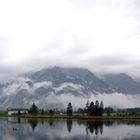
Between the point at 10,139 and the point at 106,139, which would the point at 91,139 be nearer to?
the point at 106,139

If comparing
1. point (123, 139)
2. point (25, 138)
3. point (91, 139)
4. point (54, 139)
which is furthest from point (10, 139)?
point (123, 139)

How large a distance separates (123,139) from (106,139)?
203 inches

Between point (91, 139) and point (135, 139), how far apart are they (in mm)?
12917

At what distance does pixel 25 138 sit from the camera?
111 metres

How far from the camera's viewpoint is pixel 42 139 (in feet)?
355

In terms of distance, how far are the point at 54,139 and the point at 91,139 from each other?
1102 centimetres

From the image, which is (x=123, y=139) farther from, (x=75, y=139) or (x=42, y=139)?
(x=42, y=139)

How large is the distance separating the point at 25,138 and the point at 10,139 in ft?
15.0

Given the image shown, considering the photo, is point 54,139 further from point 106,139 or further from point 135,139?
point 135,139

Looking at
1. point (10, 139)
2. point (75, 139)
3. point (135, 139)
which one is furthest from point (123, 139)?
point (10, 139)

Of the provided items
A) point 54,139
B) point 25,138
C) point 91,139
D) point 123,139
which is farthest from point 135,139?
point 25,138

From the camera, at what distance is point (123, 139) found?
351 feet

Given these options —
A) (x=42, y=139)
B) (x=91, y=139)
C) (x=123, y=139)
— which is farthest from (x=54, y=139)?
(x=123, y=139)

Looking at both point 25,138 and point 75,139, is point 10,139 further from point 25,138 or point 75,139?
point 75,139
